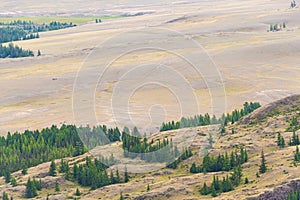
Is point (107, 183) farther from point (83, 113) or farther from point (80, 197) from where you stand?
point (83, 113)

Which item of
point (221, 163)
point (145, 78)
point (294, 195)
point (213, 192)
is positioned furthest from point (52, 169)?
point (145, 78)

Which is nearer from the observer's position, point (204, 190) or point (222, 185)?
point (222, 185)

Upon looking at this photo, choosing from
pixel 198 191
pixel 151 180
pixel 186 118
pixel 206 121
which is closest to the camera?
pixel 198 191

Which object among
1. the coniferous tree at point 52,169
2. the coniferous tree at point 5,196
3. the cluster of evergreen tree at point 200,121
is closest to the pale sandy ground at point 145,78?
the cluster of evergreen tree at point 200,121

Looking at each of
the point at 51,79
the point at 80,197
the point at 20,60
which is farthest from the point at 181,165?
the point at 20,60

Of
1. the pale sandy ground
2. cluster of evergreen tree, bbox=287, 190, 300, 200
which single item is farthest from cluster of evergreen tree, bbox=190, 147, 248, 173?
the pale sandy ground

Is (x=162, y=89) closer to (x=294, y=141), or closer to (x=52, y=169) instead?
(x=52, y=169)

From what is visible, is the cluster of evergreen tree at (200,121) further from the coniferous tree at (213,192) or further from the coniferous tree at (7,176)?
the coniferous tree at (213,192)
